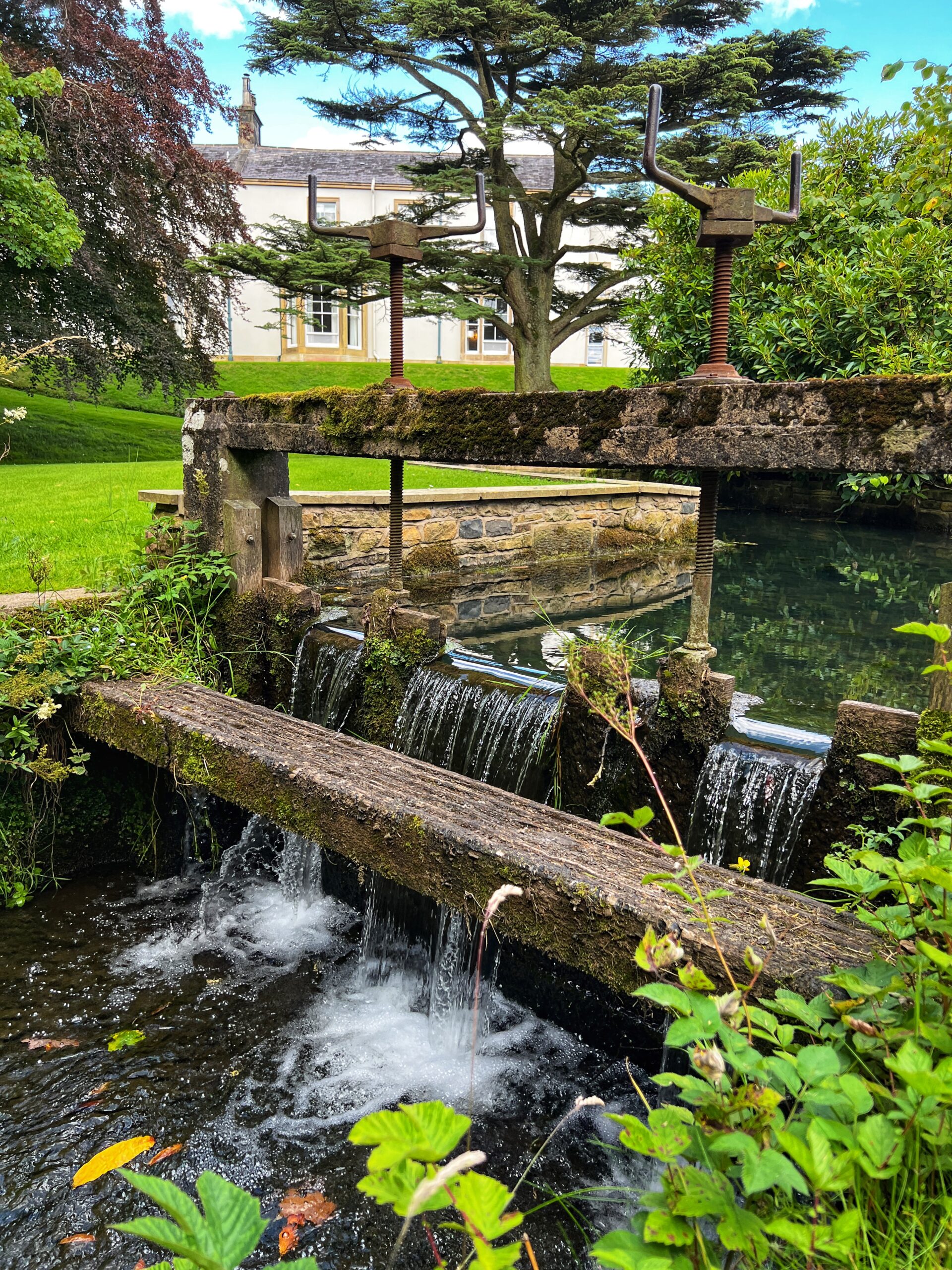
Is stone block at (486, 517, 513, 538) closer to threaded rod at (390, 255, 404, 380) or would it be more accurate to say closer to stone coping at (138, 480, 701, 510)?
stone coping at (138, 480, 701, 510)

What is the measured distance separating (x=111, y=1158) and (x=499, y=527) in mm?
8004

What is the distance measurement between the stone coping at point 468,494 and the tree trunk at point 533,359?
7.89 m

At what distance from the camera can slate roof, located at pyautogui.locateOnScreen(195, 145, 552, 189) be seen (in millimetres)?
34469

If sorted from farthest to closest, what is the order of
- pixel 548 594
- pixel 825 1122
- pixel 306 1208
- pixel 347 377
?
pixel 347 377
pixel 548 594
pixel 306 1208
pixel 825 1122

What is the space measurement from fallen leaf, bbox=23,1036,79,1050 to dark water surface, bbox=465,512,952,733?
3.00 m

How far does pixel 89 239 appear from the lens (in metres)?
16.5

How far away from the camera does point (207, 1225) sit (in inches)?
41.2

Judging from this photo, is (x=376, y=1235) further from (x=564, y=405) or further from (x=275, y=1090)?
(x=564, y=405)

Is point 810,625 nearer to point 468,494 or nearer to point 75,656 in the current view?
point 468,494

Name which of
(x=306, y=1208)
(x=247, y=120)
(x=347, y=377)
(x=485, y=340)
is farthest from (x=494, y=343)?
(x=306, y=1208)

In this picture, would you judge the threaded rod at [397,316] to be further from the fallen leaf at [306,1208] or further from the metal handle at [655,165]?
the fallen leaf at [306,1208]

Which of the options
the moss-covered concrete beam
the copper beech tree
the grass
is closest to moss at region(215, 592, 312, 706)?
the moss-covered concrete beam

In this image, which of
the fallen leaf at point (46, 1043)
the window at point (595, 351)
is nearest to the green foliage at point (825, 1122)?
the fallen leaf at point (46, 1043)

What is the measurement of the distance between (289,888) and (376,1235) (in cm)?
214
